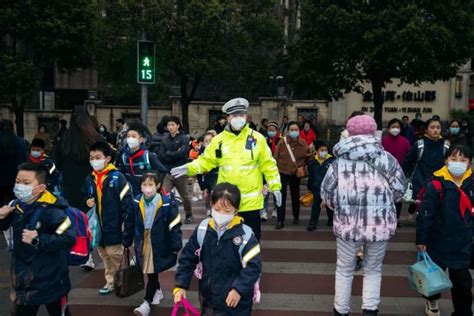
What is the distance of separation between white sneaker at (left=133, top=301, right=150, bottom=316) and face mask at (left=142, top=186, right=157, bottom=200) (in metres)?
1.01

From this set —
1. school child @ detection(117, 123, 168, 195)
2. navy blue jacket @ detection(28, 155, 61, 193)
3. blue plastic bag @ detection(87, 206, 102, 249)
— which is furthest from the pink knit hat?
navy blue jacket @ detection(28, 155, 61, 193)

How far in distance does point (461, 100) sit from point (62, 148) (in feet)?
107

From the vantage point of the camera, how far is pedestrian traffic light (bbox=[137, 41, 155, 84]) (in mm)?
10312

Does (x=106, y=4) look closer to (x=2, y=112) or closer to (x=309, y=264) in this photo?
(x=2, y=112)

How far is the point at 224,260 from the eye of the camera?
11.5 feet

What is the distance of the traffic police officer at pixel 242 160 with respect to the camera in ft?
17.1

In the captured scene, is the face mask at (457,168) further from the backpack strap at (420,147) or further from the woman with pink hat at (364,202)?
the backpack strap at (420,147)

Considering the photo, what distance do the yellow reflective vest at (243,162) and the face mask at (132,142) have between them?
4.12ft

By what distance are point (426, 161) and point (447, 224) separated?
3185 mm

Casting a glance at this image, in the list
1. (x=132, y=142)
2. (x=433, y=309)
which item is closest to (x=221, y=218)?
(x=433, y=309)

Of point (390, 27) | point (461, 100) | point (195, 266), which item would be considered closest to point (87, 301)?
point (195, 266)

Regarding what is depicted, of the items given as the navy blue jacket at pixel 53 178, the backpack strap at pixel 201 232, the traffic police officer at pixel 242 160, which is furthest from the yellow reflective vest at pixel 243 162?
the navy blue jacket at pixel 53 178

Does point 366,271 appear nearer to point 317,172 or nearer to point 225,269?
point 225,269

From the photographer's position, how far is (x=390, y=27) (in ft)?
56.4
